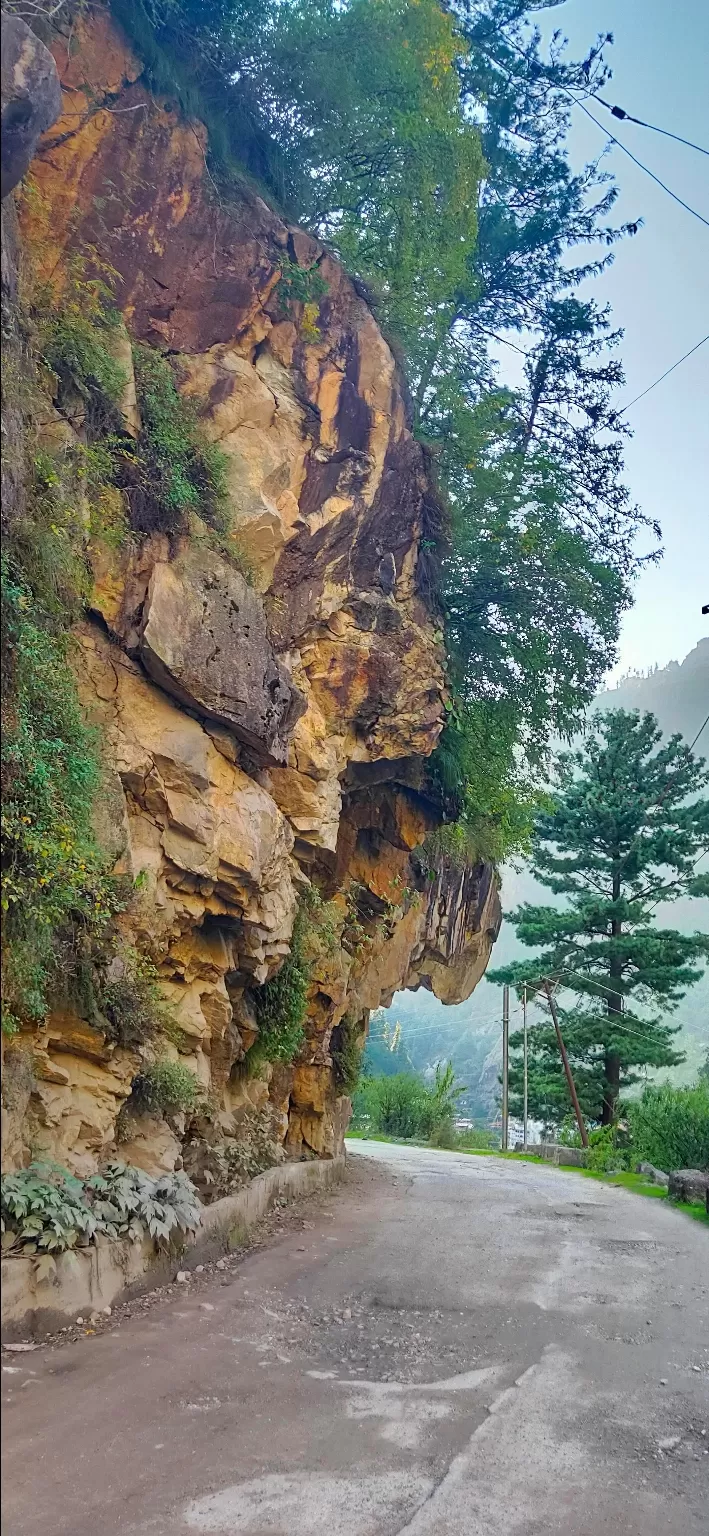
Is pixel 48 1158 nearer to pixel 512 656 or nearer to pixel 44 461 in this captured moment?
pixel 44 461

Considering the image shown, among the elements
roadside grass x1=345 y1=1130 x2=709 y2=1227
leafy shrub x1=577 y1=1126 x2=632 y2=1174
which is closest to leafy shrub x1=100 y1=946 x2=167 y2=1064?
roadside grass x1=345 y1=1130 x2=709 y2=1227

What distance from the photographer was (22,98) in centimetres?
352

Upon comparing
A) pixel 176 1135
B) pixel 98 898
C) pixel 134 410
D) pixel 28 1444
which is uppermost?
pixel 134 410

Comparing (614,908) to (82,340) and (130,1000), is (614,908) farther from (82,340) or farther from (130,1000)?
(82,340)

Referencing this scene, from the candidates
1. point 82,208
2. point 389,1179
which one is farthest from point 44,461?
point 389,1179

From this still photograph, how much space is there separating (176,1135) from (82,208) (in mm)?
8473

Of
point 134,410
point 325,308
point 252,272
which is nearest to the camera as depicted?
point 134,410

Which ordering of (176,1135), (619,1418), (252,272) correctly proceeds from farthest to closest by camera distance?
(252,272) < (176,1135) < (619,1418)

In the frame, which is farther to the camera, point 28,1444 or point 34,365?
point 34,365

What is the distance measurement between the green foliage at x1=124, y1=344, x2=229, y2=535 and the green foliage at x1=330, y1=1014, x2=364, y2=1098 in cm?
971

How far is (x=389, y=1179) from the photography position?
658 inches

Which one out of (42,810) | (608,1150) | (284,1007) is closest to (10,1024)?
(42,810)

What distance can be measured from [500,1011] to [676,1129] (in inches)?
5283

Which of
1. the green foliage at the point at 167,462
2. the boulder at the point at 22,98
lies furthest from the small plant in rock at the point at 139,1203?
the boulder at the point at 22,98
